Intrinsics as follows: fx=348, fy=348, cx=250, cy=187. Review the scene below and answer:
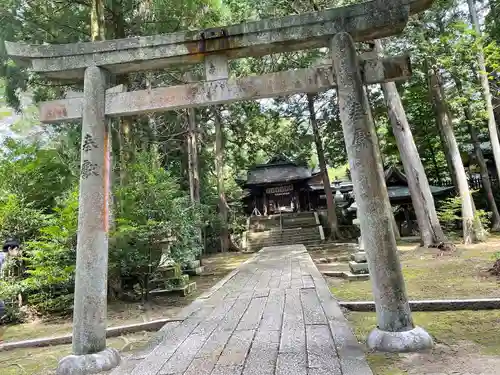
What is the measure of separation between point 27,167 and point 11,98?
5.81 metres

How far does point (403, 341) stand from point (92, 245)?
344 centimetres

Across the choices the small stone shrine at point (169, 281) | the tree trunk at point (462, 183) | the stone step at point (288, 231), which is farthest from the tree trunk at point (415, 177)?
the stone step at point (288, 231)

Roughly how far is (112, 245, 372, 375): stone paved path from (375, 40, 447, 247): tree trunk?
366 inches

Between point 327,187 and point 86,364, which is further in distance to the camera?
point 327,187

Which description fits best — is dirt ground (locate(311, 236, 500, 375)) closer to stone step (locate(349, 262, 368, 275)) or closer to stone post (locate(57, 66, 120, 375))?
stone step (locate(349, 262, 368, 275))

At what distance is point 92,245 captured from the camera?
12.6ft

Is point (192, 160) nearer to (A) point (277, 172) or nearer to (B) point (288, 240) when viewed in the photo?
(B) point (288, 240)

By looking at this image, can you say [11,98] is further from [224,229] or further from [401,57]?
[401,57]

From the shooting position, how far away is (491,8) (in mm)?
18312

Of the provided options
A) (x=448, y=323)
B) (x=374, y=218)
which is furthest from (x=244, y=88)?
(x=448, y=323)

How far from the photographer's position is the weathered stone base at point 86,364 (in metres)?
3.49

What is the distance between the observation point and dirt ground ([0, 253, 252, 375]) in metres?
4.89

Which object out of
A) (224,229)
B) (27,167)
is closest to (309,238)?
(224,229)

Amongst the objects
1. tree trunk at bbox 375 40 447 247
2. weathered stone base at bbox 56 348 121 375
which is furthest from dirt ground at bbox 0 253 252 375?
tree trunk at bbox 375 40 447 247
